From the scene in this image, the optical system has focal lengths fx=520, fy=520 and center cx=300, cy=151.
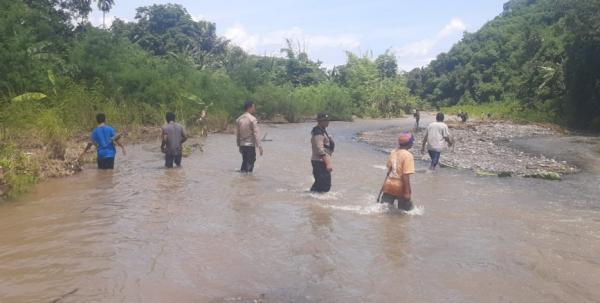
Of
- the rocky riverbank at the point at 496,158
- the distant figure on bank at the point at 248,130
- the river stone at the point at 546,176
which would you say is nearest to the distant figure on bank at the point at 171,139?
the distant figure on bank at the point at 248,130

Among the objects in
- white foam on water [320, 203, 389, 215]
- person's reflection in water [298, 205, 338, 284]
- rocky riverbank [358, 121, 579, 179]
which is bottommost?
person's reflection in water [298, 205, 338, 284]

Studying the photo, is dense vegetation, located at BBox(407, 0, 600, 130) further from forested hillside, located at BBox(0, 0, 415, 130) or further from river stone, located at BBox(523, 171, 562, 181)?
river stone, located at BBox(523, 171, 562, 181)

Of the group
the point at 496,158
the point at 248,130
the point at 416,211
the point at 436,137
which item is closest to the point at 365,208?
the point at 416,211

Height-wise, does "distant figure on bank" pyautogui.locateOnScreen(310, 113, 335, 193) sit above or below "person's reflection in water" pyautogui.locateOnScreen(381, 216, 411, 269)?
above

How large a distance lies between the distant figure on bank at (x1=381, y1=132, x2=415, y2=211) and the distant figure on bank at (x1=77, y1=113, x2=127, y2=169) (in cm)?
687

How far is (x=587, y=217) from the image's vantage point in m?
8.41

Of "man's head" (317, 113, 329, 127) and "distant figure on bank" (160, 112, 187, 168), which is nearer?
"man's head" (317, 113, 329, 127)

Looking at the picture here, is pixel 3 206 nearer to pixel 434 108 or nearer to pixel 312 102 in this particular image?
pixel 312 102

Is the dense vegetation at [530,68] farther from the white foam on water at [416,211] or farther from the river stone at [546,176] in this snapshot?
the white foam on water at [416,211]

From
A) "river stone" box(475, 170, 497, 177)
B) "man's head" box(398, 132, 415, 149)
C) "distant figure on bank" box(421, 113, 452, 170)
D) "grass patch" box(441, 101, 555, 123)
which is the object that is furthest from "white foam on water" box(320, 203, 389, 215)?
"grass patch" box(441, 101, 555, 123)

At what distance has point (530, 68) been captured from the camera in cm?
4266

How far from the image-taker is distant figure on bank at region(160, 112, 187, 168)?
12.4m

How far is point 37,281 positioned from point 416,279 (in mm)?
3781

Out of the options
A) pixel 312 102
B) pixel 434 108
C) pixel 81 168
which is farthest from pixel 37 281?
pixel 434 108
